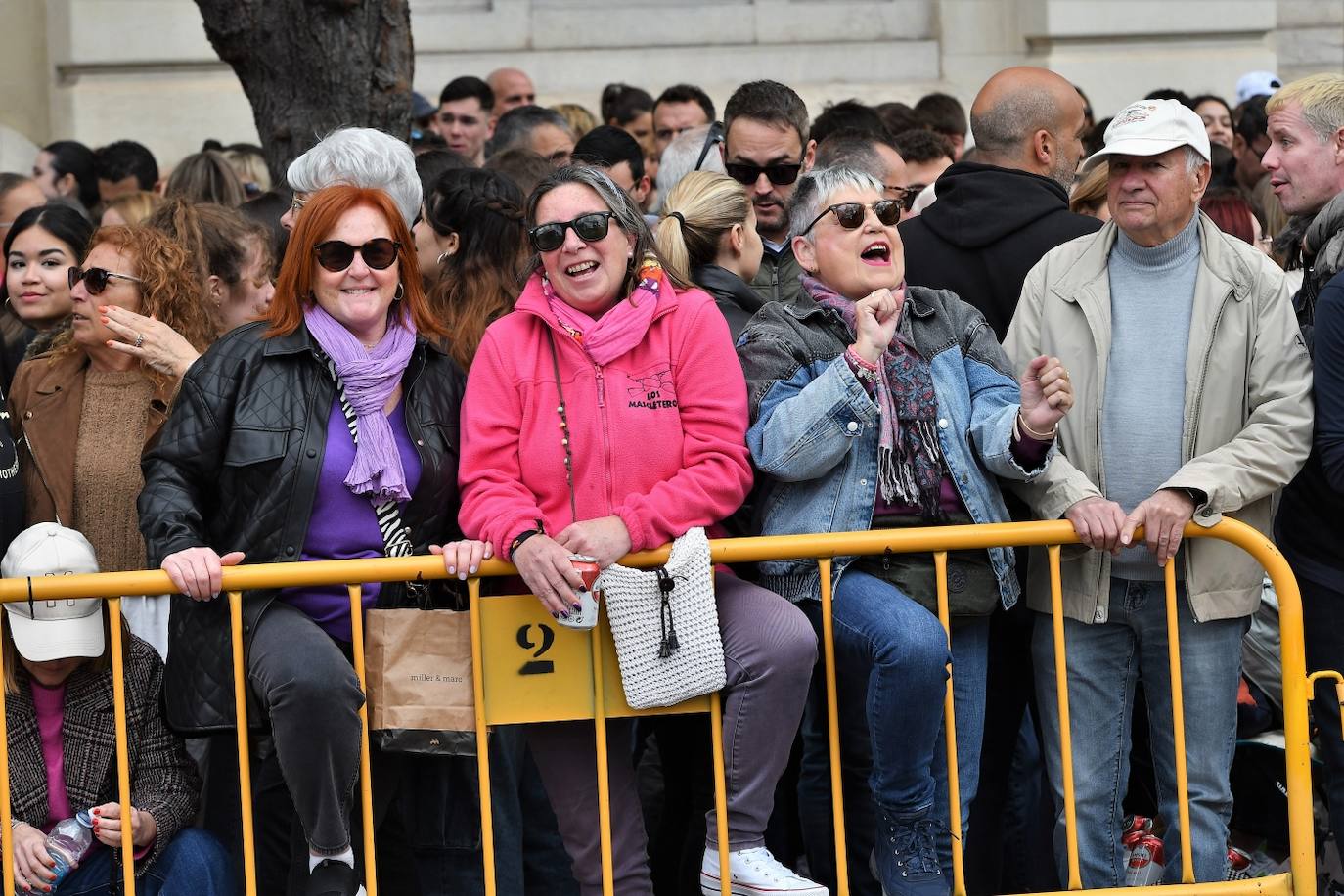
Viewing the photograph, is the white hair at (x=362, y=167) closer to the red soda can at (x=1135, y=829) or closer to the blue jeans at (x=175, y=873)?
the blue jeans at (x=175, y=873)

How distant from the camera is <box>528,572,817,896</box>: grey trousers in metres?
4.51

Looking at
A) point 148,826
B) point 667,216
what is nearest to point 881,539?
point 667,216

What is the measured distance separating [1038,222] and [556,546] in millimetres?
2068

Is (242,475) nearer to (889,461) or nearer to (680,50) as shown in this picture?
(889,461)

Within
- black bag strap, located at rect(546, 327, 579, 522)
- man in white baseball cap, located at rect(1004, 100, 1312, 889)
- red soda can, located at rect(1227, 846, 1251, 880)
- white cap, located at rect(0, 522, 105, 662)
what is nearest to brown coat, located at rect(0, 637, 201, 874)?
white cap, located at rect(0, 522, 105, 662)

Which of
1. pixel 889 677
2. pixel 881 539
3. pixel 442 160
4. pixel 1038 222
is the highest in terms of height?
pixel 442 160

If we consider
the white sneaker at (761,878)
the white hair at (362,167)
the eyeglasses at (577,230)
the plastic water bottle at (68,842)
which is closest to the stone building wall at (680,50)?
the white hair at (362,167)

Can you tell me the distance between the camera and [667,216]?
18.4 ft

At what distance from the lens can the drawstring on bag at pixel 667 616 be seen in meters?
4.49

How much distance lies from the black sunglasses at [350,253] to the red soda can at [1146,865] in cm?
263

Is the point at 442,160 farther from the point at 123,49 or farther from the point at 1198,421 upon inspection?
the point at 123,49

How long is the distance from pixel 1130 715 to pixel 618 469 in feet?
5.06

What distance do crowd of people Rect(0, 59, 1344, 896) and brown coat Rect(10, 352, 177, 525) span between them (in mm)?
22

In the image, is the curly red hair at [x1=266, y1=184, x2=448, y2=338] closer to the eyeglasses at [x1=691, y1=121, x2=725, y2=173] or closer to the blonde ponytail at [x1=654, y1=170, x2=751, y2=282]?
the blonde ponytail at [x1=654, y1=170, x2=751, y2=282]
